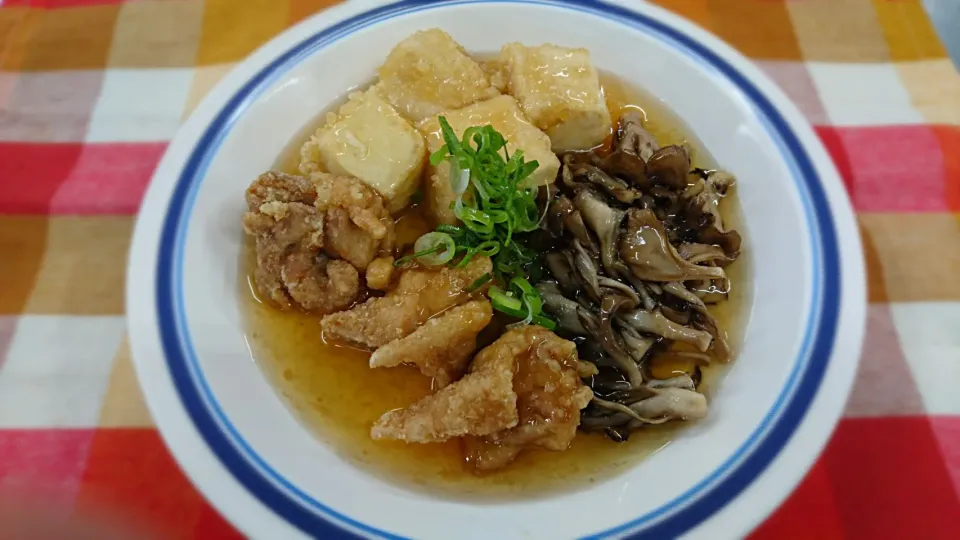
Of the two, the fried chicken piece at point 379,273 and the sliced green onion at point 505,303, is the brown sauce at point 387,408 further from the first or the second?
the sliced green onion at point 505,303

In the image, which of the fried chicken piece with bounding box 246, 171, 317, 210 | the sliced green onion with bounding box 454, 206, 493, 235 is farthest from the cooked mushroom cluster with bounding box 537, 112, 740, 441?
the fried chicken piece with bounding box 246, 171, 317, 210

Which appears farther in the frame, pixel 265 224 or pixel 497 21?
pixel 497 21

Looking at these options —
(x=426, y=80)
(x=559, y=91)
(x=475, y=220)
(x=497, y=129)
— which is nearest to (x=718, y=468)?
(x=475, y=220)

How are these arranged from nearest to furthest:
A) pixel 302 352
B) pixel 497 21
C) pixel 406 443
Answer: pixel 406 443, pixel 302 352, pixel 497 21

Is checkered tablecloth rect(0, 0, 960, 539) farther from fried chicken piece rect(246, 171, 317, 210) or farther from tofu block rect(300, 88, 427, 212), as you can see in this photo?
tofu block rect(300, 88, 427, 212)

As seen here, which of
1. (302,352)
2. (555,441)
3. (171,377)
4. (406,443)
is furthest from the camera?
(302,352)

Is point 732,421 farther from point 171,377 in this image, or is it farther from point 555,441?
point 171,377

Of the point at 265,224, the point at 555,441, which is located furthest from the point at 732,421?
the point at 265,224
